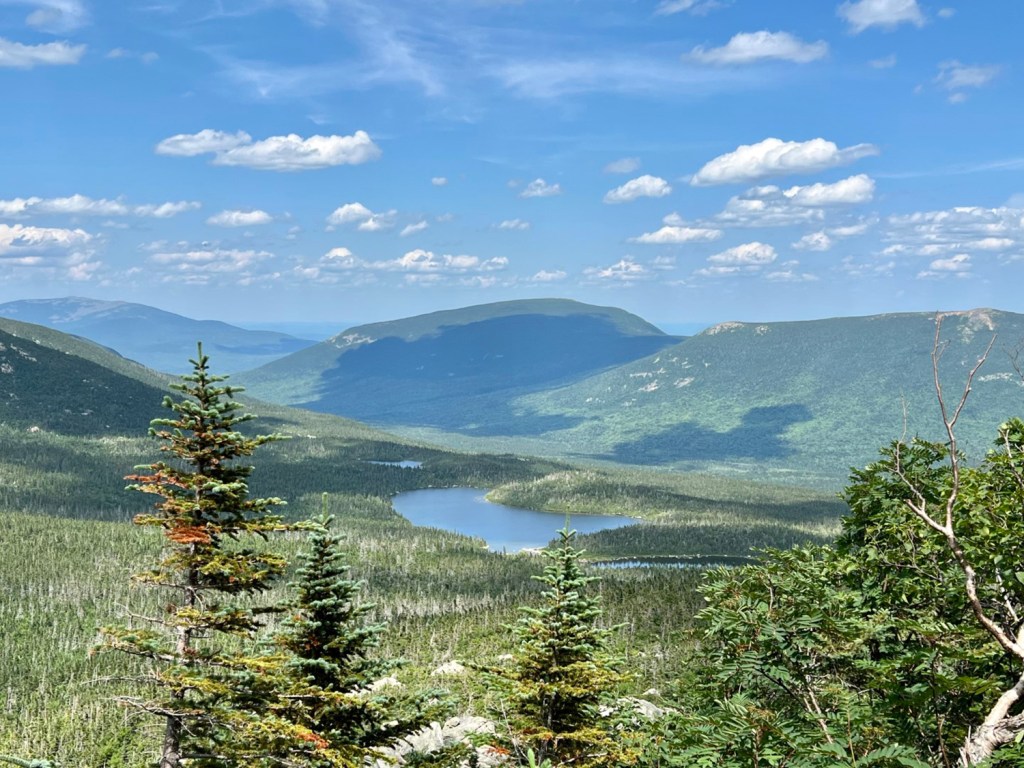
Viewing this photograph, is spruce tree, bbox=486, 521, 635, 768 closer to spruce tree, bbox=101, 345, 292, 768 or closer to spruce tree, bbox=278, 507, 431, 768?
spruce tree, bbox=278, 507, 431, 768

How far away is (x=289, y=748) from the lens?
21719 mm

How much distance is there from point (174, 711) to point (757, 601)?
15.3m

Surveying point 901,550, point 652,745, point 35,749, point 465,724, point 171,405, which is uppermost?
point 171,405

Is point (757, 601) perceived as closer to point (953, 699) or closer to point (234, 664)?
point (953, 699)

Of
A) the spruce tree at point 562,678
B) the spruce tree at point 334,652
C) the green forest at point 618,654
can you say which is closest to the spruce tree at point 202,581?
the green forest at point 618,654

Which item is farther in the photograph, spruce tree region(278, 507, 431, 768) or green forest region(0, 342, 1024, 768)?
spruce tree region(278, 507, 431, 768)

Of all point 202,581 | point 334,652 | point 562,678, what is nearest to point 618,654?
point 562,678

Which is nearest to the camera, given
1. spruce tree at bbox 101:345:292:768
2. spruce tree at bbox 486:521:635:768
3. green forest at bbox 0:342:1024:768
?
green forest at bbox 0:342:1024:768

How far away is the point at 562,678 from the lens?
29.1 meters

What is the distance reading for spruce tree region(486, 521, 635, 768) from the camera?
93.7 ft

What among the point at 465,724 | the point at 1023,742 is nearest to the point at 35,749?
the point at 465,724

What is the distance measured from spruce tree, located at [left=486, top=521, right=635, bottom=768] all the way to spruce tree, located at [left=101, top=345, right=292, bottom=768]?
9690mm

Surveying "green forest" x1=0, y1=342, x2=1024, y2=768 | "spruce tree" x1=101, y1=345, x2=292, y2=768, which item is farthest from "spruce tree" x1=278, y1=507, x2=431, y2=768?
"spruce tree" x1=101, y1=345, x2=292, y2=768

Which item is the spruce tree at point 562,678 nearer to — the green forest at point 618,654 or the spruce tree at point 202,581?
the green forest at point 618,654
